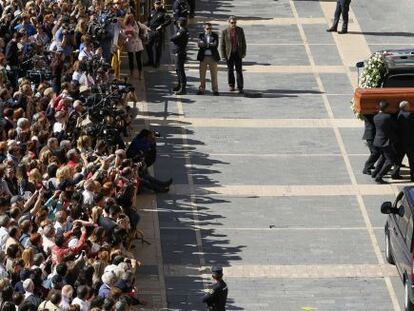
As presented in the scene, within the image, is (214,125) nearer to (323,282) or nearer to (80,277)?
(323,282)

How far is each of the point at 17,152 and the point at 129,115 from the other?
18.1 feet

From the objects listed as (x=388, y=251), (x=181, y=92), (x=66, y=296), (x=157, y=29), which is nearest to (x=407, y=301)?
(x=388, y=251)

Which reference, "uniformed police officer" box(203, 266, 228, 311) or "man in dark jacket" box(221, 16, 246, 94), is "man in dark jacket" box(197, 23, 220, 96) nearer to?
"man in dark jacket" box(221, 16, 246, 94)

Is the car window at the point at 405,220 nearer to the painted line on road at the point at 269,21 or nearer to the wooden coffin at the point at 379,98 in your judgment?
the wooden coffin at the point at 379,98

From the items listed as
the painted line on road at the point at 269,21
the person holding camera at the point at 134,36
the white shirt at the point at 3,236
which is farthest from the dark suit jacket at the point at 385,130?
the painted line on road at the point at 269,21

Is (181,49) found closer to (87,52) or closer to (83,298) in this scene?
(87,52)

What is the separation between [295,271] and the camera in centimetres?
2514

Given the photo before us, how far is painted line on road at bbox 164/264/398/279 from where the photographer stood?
81.7 ft

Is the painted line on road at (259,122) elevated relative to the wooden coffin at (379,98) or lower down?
lower down

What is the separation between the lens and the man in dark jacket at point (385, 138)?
28.7 meters

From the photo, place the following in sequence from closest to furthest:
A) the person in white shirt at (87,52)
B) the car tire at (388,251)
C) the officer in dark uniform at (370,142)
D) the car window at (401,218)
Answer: the car window at (401,218) < the car tire at (388,251) < the officer in dark uniform at (370,142) < the person in white shirt at (87,52)

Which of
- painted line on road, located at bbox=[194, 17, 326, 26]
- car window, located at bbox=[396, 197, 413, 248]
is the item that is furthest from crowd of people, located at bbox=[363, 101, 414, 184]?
painted line on road, located at bbox=[194, 17, 326, 26]

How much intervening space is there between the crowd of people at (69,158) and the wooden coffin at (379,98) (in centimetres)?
417

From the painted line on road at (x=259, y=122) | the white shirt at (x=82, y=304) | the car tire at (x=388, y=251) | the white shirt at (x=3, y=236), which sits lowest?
the painted line on road at (x=259, y=122)
